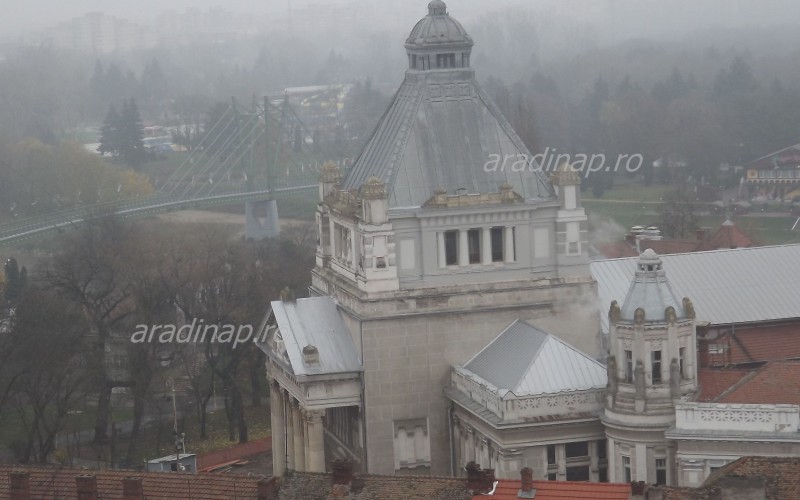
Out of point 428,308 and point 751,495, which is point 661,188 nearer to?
point 428,308

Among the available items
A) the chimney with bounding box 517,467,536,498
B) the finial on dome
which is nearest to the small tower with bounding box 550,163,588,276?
the finial on dome

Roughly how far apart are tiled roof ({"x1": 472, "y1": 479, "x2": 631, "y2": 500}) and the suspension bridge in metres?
92.7

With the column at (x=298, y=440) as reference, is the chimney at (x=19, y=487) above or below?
below

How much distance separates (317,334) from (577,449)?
33.9ft

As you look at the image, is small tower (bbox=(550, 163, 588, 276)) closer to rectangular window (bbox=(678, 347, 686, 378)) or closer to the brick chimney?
rectangular window (bbox=(678, 347, 686, 378))

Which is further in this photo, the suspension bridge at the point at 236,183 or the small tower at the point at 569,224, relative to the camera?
the suspension bridge at the point at 236,183

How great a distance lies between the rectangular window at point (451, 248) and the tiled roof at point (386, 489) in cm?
1498

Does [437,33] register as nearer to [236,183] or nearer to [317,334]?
[317,334]

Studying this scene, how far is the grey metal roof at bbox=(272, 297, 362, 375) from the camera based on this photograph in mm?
75438

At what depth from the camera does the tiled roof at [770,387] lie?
2721 inches

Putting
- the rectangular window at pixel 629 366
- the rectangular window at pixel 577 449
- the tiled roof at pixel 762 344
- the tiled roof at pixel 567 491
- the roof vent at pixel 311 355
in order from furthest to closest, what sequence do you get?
the tiled roof at pixel 762 344, the roof vent at pixel 311 355, the rectangular window at pixel 577 449, the rectangular window at pixel 629 366, the tiled roof at pixel 567 491

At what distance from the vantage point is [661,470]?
6875 centimetres

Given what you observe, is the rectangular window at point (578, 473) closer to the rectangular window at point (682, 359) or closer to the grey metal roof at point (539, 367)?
the grey metal roof at point (539, 367)

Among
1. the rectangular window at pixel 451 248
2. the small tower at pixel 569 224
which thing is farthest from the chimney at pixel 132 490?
the small tower at pixel 569 224
